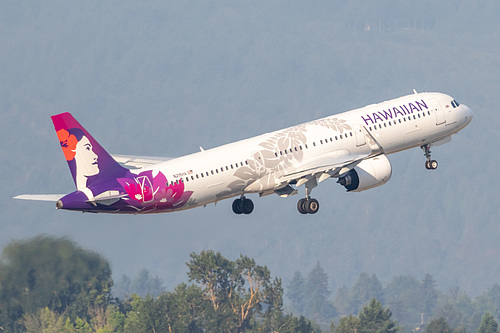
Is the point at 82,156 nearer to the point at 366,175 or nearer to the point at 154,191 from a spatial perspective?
the point at 154,191

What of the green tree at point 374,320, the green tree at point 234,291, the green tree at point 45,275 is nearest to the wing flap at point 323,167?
the green tree at point 45,275

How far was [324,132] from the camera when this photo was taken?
83188 millimetres

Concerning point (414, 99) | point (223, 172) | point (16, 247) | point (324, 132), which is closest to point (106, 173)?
point (223, 172)

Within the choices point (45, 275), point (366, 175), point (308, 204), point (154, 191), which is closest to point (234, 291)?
point (45, 275)

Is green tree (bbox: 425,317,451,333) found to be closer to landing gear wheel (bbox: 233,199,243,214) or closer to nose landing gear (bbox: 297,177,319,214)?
landing gear wheel (bbox: 233,199,243,214)

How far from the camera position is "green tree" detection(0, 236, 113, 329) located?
129800 mm

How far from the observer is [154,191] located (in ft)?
251

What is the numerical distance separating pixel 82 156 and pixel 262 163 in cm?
1261

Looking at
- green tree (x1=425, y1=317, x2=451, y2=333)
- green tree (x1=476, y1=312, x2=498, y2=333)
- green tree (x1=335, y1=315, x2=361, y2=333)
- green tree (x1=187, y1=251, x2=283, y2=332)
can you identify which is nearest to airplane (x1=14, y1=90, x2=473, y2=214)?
green tree (x1=335, y1=315, x2=361, y2=333)

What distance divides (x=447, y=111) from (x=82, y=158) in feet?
97.9

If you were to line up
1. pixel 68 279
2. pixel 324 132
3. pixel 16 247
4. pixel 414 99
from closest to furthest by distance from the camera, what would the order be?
pixel 324 132, pixel 414 99, pixel 16 247, pixel 68 279

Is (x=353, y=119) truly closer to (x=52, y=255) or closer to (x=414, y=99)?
(x=414, y=99)

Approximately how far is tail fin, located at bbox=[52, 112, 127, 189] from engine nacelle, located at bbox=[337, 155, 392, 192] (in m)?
17.2

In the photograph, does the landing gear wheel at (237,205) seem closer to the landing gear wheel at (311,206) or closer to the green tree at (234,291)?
the landing gear wheel at (311,206)
